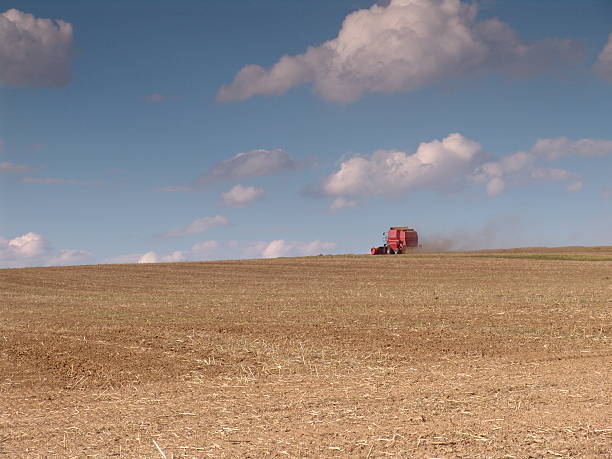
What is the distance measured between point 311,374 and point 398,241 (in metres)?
52.5

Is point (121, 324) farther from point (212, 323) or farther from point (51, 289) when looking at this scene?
point (51, 289)

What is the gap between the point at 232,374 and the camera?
13344mm

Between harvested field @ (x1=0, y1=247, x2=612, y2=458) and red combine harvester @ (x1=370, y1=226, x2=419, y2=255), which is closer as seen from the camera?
harvested field @ (x1=0, y1=247, x2=612, y2=458)

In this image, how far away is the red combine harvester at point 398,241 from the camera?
64.5 metres

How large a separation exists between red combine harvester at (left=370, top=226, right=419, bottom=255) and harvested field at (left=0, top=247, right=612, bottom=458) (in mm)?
35235

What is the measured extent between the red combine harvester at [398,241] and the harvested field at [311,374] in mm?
35235

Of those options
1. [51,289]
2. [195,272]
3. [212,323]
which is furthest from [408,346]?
[195,272]

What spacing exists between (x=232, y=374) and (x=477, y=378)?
4.53 meters

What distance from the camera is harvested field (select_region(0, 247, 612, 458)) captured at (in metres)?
8.53

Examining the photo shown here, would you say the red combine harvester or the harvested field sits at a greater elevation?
the red combine harvester

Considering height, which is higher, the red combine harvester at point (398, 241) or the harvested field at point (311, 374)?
the red combine harvester at point (398, 241)

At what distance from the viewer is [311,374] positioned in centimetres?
1298

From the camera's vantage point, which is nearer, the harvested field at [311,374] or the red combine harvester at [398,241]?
the harvested field at [311,374]

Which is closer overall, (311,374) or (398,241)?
(311,374)
